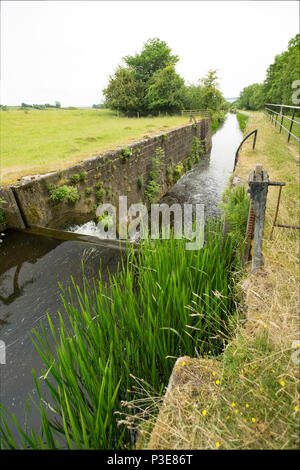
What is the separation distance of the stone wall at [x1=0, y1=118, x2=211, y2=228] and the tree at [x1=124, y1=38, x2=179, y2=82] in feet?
82.6

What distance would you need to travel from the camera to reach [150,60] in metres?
31.3

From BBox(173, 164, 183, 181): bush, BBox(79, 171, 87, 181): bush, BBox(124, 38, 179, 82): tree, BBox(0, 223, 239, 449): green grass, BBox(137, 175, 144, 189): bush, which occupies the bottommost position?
BBox(173, 164, 183, 181): bush

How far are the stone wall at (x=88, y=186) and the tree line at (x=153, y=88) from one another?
19.3 meters

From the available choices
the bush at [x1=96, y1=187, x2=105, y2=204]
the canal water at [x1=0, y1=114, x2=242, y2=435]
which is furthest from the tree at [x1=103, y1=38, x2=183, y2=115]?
the canal water at [x1=0, y1=114, x2=242, y2=435]

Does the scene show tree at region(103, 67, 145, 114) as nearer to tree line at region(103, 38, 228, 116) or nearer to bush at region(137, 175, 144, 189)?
tree line at region(103, 38, 228, 116)

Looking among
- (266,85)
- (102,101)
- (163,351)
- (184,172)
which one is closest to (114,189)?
(163,351)

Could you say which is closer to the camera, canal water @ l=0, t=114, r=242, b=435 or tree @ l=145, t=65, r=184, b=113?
canal water @ l=0, t=114, r=242, b=435

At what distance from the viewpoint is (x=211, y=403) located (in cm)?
139

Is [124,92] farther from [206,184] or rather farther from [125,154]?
[125,154]

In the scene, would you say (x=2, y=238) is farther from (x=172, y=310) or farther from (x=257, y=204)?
(x=257, y=204)

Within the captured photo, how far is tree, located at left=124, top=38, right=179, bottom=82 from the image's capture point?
31250 mm

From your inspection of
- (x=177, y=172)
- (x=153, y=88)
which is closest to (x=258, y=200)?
(x=177, y=172)

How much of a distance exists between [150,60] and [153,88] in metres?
6.41
